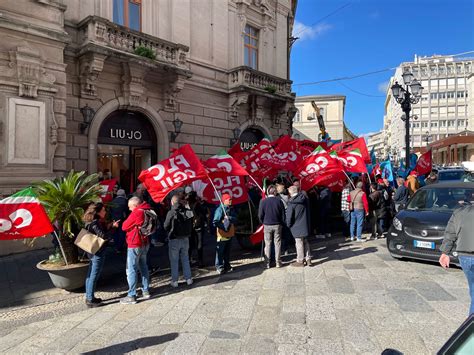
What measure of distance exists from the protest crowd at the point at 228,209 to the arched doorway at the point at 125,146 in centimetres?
417

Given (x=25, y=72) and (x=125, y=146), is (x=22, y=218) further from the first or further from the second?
(x=125, y=146)

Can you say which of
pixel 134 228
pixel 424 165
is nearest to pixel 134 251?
pixel 134 228

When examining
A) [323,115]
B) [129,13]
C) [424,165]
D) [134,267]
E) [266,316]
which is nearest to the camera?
[266,316]

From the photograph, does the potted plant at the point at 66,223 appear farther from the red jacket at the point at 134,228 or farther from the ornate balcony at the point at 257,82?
the ornate balcony at the point at 257,82

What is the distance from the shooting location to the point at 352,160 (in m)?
10.1

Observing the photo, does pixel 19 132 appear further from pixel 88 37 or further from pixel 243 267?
pixel 243 267

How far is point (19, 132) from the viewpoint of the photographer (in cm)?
915

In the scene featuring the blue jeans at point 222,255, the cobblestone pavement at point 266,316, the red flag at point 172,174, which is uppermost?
the red flag at point 172,174

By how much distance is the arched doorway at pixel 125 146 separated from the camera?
12.6 meters

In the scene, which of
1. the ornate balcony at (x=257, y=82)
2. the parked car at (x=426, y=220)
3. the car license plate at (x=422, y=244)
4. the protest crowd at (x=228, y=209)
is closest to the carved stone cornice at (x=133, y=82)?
the protest crowd at (x=228, y=209)

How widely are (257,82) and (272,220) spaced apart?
11389mm

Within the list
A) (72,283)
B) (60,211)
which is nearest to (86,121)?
(60,211)

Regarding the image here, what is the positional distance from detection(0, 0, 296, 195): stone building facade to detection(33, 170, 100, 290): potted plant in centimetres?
379

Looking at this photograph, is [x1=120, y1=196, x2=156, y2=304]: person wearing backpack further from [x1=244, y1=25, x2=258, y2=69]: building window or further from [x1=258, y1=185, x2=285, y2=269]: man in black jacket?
[x1=244, y1=25, x2=258, y2=69]: building window
